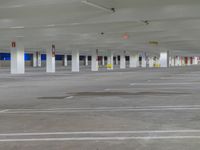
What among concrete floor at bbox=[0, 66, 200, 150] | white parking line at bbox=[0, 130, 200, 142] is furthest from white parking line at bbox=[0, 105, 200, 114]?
white parking line at bbox=[0, 130, 200, 142]

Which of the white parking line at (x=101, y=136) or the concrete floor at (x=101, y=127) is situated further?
the white parking line at (x=101, y=136)

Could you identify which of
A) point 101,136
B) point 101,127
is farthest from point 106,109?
point 101,136

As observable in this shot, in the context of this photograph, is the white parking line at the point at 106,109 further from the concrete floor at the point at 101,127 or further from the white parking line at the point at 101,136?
the white parking line at the point at 101,136

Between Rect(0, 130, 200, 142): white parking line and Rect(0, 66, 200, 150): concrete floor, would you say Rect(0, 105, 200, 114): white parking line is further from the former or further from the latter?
Rect(0, 130, 200, 142): white parking line

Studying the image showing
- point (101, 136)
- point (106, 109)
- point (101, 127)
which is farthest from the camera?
point (106, 109)

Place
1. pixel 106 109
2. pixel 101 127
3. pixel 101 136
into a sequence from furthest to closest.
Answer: pixel 106 109 < pixel 101 127 < pixel 101 136

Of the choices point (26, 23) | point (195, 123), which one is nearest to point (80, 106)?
point (195, 123)

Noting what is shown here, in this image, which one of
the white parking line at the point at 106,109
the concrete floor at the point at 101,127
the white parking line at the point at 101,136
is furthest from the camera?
the white parking line at the point at 106,109

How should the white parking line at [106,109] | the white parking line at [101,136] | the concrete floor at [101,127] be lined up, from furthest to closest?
the white parking line at [106,109]
the white parking line at [101,136]
the concrete floor at [101,127]

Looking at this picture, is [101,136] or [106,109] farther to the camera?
[106,109]

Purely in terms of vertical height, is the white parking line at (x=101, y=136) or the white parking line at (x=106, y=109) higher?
the white parking line at (x=106, y=109)

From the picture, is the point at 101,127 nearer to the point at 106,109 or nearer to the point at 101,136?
the point at 101,136

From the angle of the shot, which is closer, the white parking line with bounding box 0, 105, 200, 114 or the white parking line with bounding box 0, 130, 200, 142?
the white parking line with bounding box 0, 130, 200, 142

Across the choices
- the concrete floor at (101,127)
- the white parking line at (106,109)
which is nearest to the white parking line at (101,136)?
the concrete floor at (101,127)
